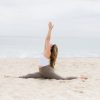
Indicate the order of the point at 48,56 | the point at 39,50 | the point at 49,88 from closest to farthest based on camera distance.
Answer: the point at 49,88, the point at 48,56, the point at 39,50

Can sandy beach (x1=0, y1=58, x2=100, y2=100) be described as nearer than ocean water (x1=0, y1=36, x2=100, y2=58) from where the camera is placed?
Yes

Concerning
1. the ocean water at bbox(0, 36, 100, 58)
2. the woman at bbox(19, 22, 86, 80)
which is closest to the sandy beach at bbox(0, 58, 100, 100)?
the woman at bbox(19, 22, 86, 80)

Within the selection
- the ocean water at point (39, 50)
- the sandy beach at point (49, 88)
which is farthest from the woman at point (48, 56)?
the ocean water at point (39, 50)

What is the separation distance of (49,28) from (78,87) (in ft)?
5.20

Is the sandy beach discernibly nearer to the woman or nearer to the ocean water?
the woman

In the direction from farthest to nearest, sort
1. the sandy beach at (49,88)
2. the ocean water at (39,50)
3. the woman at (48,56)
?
the ocean water at (39,50) → the woman at (48,56) → the sandy beach at (49,88)

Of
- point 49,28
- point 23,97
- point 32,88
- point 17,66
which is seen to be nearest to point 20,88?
point 32,88

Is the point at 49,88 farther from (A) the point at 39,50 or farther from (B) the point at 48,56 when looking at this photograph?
(A) the point at 39,50

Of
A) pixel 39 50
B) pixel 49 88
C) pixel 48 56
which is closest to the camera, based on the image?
pixel 49 88

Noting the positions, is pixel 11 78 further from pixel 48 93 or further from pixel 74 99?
pixel 74 99

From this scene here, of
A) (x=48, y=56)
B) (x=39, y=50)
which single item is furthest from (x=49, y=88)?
(x=39, y=50)

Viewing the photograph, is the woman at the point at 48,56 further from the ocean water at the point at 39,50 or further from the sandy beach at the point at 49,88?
the ocean water at the point at 39,50

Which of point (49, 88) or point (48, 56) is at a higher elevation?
point (48, 56)

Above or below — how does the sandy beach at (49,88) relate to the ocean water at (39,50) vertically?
above
